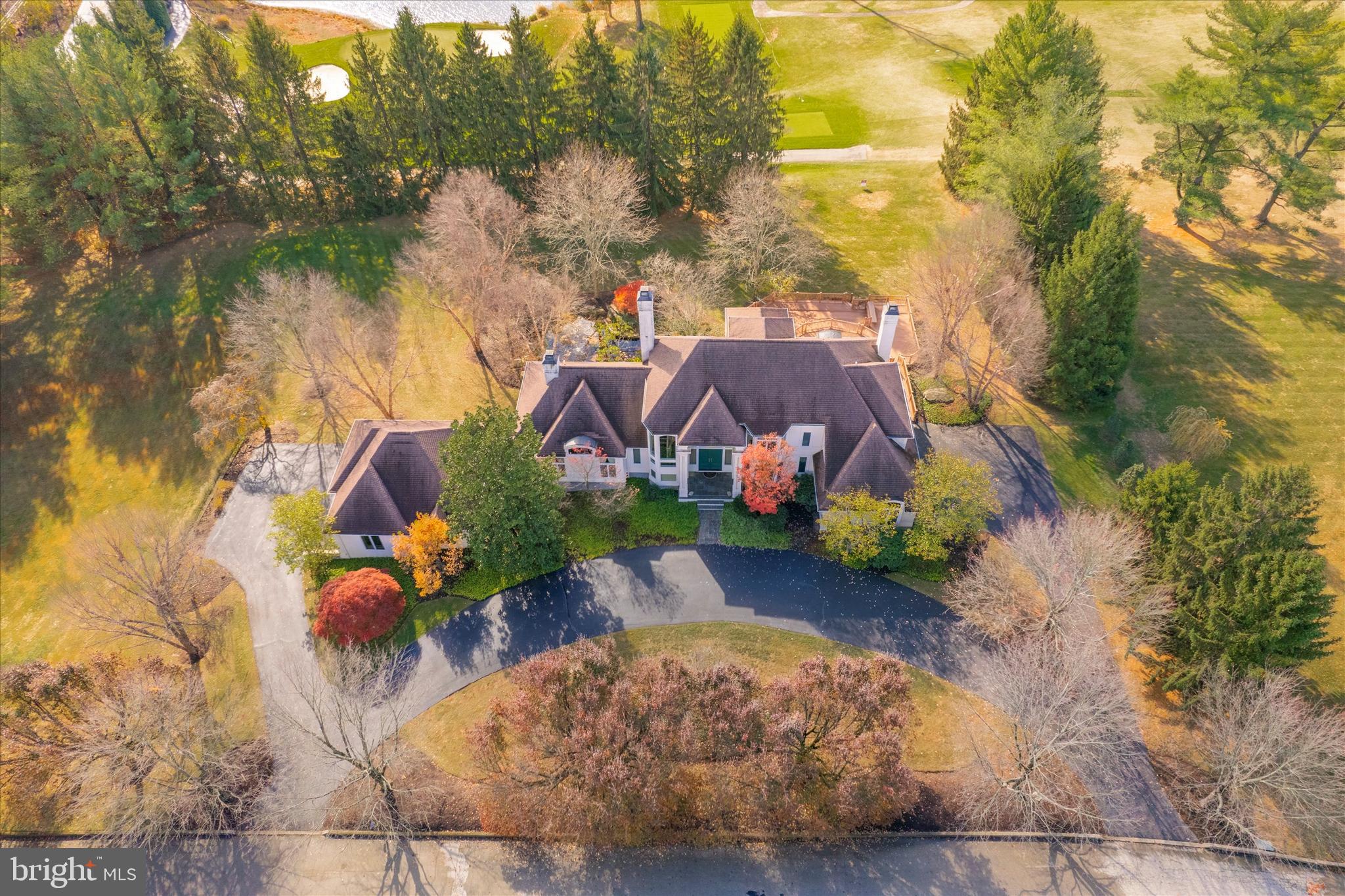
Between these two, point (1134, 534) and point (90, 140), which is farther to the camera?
point (90, 140)

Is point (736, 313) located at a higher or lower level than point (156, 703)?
higher

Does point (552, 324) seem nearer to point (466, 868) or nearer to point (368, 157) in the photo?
point (368, 157)

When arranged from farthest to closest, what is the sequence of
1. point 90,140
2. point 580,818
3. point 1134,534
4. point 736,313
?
point 90,140, point 736,313, point 1134,534, point 580,818

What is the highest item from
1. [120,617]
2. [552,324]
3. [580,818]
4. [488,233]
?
[488,233]

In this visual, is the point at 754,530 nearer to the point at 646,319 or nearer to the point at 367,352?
the point at 646,319

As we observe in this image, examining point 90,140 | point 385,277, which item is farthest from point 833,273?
point 90,140

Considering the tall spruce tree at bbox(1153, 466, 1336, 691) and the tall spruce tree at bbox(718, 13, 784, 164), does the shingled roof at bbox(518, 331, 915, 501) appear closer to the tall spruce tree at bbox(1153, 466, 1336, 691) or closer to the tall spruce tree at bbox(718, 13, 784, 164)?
the tall spruce tree at bbox(1153, 466, 1336, 691)

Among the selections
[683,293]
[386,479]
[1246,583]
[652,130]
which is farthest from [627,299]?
[1246,583]

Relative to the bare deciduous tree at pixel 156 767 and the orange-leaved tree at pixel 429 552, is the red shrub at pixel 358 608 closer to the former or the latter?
the orange-leaved tree at pixel 429 552
